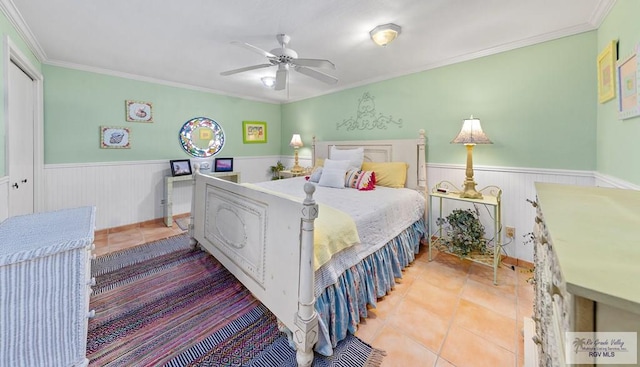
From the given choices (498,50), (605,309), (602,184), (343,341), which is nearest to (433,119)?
(498,50)

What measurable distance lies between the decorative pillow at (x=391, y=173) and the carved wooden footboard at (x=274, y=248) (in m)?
1.94

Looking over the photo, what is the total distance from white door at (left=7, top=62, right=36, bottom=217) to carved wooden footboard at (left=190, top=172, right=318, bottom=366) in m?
1.80

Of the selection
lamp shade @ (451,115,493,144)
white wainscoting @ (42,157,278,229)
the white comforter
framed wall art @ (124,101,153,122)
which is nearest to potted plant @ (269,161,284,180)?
white wainscoting @ (42,157,278,229)

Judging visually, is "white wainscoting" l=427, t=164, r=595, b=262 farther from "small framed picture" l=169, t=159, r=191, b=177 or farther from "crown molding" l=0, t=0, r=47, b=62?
"crown molding" l=0, t=0, r=47, b=62

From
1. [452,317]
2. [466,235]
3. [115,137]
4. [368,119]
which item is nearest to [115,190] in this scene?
[115,137]

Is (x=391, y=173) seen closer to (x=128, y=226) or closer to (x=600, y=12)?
(x=600, y=12)

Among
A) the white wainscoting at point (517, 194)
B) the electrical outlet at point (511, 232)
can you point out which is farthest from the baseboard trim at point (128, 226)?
the electrical outlet at point (511, 232)

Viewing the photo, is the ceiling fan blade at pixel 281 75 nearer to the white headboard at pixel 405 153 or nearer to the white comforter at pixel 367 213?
the white comforter at pixel 367 213

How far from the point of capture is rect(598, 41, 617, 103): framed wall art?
1.73 m

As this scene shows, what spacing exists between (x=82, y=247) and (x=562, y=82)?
3732mm

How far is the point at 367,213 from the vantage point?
6.81 feet

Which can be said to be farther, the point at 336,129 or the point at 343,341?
the point at 336,129

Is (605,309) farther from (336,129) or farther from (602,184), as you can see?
(336,129)

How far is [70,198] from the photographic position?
10.7 feet
